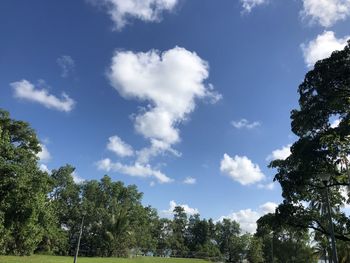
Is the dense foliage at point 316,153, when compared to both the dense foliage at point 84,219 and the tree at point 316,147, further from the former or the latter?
the dense foliage at point 84,219

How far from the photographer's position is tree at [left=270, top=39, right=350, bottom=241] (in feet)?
55.4

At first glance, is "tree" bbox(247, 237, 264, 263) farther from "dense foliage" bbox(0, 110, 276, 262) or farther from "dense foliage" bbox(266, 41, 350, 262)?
"dense foliage" bbox(266, 41, 350, 262)

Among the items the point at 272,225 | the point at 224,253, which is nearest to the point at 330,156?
the point at 272,225

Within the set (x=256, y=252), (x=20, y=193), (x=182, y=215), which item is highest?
(x=182, y=215)

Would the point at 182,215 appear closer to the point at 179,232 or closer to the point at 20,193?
the point at 179,232

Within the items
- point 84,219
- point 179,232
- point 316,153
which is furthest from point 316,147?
point 179,232

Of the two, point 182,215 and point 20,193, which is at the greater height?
point 182,215

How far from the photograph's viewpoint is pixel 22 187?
29.6 metres

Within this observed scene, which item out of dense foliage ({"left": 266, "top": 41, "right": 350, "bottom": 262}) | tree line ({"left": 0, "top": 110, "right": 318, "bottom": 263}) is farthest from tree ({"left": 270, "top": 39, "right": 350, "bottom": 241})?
tree line ({"left": 0, "top": 110, "right": 318, "bottom": 263})

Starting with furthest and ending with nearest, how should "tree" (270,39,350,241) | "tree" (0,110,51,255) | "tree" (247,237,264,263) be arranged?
1. "tree" (247,237,264,263)
2. "tree" (0,110,51,255)
3. "tree" (270,39,350,241)

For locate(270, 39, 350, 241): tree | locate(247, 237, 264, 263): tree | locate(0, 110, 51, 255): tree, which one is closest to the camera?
locate(270, 39, 350, 241): tree

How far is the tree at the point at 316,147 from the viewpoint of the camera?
16.9m

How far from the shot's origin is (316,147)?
18.3 meters

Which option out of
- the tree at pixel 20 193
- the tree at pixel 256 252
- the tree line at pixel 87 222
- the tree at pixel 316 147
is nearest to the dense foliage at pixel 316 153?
the tree at pixel 316 147
